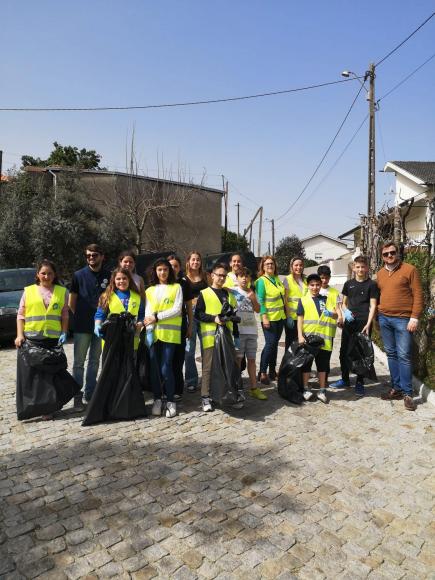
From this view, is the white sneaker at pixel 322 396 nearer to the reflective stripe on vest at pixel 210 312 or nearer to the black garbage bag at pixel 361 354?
the black garbage bag at pixel 361 354

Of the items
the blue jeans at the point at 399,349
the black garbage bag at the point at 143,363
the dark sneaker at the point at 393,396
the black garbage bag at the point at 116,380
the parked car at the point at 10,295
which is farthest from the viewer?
the parked car at the point at 10,295

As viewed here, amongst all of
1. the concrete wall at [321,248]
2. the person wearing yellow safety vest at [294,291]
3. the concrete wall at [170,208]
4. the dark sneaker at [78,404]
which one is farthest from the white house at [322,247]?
the dark sneaker at [78,404]

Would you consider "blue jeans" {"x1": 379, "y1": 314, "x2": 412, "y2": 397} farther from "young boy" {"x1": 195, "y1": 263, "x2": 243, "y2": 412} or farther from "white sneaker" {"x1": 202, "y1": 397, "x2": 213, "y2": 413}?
"white sneaker" {"x1": 202, "y1": 397, "x2": 213, "y2": 413}

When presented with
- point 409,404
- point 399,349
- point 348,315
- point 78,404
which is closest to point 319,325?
point 348,315

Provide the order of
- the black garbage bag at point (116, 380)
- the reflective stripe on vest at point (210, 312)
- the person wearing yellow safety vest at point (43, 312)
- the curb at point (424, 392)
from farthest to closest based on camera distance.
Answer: the curb at point (424, 392), the reflective stripe on vest at point (210, 312), the person wearing yellow safety vest at point (43, 312), the black garbage bag at point (116, 380)

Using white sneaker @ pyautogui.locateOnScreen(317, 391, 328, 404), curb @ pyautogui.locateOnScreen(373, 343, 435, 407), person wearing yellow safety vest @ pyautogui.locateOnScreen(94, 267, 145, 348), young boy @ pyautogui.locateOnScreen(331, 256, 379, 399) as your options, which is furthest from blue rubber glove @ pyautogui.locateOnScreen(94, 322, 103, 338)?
curb @ pyautogui.locateOnScreen(373, 343, 435, 407)

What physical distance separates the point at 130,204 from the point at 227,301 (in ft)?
67.4

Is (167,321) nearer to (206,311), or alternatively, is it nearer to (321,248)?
(206,311)

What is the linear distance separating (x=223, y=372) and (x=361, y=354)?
80.5 inches

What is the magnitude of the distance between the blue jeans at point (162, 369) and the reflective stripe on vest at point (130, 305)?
0.80 feet

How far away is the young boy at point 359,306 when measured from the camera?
5.71 meters

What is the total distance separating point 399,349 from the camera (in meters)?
5.39

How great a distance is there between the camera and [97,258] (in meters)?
5.14

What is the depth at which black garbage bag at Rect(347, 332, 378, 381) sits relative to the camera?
18.7 ft
